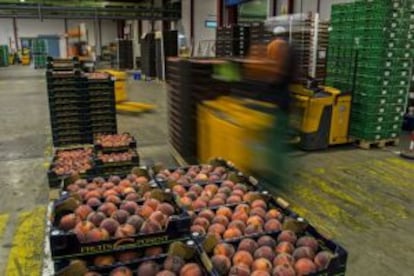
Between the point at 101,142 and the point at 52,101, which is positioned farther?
the point at 52,101

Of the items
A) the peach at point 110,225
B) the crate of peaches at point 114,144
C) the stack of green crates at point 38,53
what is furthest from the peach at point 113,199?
the stack of green crates at point 38,53

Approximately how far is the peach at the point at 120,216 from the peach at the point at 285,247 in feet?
2.50

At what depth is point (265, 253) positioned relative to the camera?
1713mm

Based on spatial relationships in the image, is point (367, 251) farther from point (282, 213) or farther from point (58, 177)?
point (58, 177)

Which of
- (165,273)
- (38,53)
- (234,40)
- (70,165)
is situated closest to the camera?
(165,273)

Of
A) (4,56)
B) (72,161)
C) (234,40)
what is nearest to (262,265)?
(72,161)

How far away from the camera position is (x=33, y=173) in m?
A: 4.94

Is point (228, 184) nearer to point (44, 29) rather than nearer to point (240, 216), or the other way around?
point (240, 216)

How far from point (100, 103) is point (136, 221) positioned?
4.22 metres

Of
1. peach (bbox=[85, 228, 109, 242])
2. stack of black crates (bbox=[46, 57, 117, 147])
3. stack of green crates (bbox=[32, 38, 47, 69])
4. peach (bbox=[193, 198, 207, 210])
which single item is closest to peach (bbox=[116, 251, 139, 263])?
peach (bbox=[85, 228, 109, 242])

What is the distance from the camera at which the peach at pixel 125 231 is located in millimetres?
1729

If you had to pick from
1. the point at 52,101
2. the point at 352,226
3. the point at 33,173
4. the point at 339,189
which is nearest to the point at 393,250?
the point at 352,226

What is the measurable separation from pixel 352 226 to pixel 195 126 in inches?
81.5

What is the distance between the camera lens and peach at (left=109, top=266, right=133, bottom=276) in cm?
156
